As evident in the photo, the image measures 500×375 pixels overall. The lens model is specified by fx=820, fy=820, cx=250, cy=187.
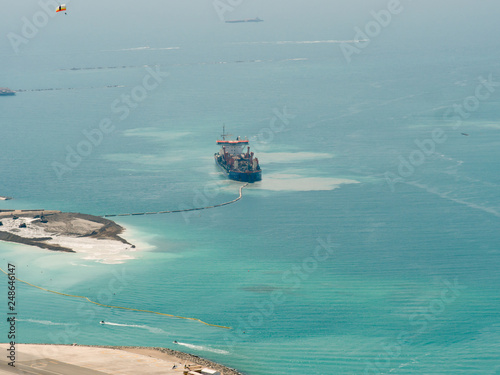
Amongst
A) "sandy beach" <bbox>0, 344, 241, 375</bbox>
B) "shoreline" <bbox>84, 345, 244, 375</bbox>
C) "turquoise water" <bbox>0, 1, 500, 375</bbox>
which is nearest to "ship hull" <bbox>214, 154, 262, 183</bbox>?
"turquoise water" <bbox>0, 1, 500, 375</bbox>

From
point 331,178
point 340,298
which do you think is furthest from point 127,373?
point 331,178

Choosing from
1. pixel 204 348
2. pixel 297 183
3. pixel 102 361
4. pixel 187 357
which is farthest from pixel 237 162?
pixel 102 361

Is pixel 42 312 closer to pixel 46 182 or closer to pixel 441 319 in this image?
pixel 441 319

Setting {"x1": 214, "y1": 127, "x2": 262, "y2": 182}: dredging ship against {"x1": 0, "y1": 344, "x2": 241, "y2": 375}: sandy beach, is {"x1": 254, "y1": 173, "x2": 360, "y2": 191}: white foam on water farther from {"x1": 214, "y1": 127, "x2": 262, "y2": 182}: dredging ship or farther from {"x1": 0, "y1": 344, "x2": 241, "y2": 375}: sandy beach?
{"x1": 0, "y1": 344, "x2": 241, "y2": 375}: sandy beach

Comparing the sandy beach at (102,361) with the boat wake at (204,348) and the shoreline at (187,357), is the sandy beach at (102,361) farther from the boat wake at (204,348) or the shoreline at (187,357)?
the boat wake at (204,348)

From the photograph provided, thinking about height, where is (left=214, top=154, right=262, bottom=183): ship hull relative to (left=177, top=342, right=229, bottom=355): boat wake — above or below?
above

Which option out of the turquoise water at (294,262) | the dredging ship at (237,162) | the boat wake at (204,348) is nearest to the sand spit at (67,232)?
the turquoise water at (294,262)

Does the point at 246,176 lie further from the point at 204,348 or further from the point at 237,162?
the point at 204,348
